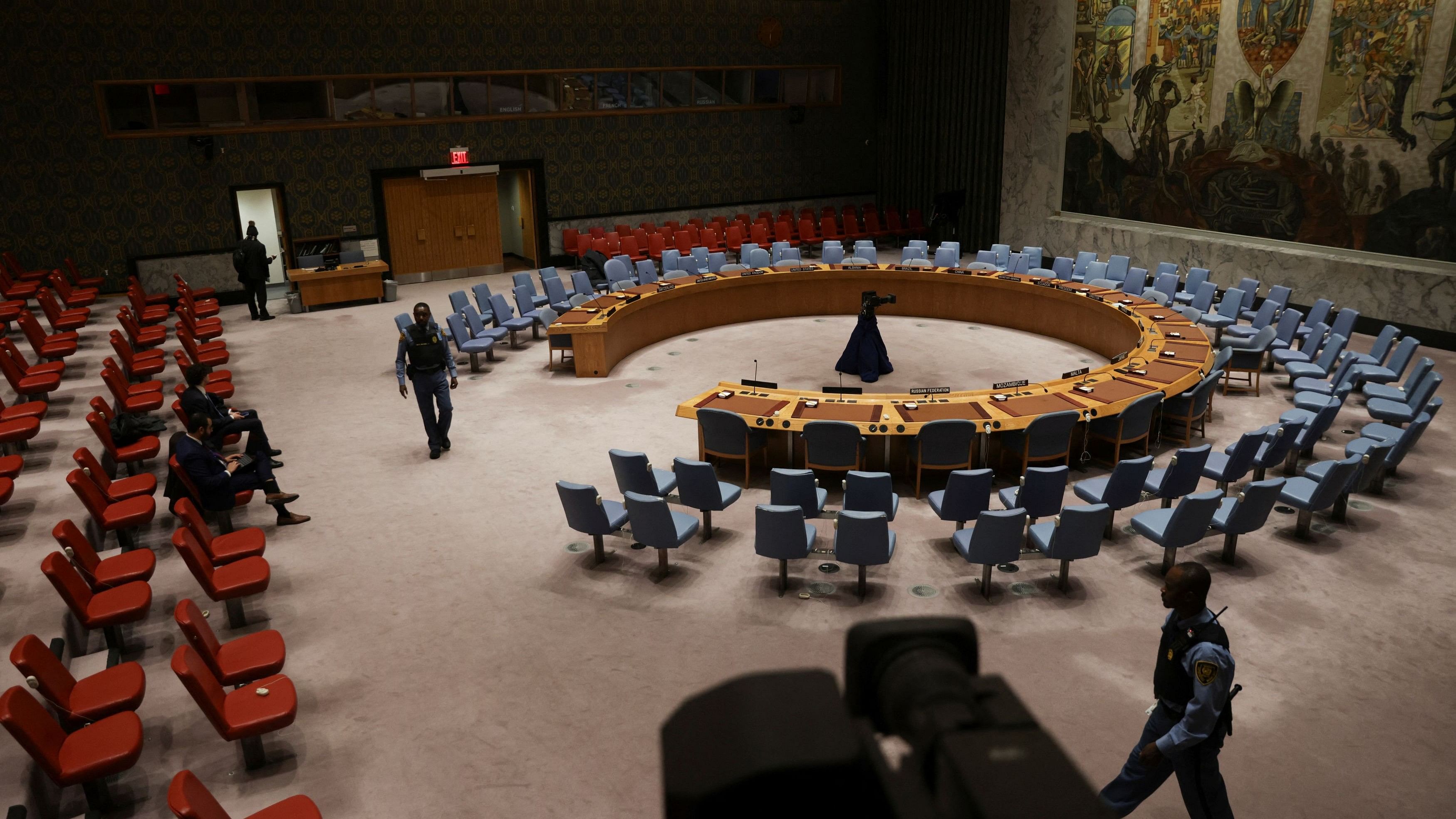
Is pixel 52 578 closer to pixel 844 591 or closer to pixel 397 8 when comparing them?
pixel 844 591

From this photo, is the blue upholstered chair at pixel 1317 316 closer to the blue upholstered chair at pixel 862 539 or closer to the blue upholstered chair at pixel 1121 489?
the blue upholstered chair at pixel 1121 489

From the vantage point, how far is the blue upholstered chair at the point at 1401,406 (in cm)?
888

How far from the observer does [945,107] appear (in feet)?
65.2

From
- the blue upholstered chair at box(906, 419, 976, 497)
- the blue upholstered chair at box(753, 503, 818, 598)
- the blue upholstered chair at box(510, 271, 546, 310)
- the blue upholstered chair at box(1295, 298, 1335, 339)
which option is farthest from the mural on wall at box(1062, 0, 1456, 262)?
the blue upholstered chair at box(753, 503, 818, 598)

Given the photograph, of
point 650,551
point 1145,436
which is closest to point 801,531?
point 650,551

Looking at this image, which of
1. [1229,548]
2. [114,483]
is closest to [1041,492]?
[1229,548]

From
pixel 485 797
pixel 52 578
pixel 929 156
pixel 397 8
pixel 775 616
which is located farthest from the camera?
pixel 929 156

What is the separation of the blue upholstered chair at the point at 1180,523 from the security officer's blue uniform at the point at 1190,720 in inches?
110

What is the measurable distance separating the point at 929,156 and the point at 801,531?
1576 centimetres

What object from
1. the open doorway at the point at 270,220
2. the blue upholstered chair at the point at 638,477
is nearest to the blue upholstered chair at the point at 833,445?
the blue upholstered chair at the point at 638,477

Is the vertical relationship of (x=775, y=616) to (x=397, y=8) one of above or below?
below

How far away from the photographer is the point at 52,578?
536 centimetres

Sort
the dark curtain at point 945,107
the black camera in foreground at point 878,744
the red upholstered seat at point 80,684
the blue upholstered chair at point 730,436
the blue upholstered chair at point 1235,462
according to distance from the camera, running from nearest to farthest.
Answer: the black camera in foreground at point 878,744 → the red upholstered seat at point 80,684 → the blue upholstered chair at point 1235,462 → the blue upholstered chair at point 730,436 → the dark curtain at point 945,107

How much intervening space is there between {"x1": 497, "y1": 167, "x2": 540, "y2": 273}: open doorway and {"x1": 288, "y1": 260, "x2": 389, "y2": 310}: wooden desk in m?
3.34
